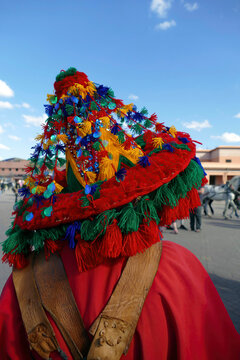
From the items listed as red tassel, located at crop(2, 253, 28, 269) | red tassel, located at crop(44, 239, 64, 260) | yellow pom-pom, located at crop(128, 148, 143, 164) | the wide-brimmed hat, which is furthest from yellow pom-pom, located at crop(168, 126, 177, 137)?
red tassel, located at crop(2, 253, 28, 269)

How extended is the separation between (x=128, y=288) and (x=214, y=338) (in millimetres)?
473

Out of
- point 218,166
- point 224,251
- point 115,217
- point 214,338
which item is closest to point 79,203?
point 115,217

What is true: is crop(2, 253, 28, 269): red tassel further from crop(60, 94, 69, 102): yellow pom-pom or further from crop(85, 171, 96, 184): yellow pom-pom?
crop(60, 94, 69, 102): yellow pom-pom

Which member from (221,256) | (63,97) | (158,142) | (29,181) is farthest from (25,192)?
(221,256)

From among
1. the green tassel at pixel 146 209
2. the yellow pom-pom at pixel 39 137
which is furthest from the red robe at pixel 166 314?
the yellow pom-pom at pixel 39 137

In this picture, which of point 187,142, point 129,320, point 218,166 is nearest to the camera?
point 129,320

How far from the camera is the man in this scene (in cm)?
104

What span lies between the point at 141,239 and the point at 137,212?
128mm

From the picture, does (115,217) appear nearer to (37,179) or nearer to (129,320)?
(129,320)

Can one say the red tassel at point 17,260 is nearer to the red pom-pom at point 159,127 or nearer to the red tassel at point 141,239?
the red tassel at point 141,239

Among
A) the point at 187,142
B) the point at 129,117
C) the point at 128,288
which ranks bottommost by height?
the point at 128,288

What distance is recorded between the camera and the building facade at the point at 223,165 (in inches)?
1486

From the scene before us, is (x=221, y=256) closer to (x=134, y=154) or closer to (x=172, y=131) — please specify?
(x=172, y=131)

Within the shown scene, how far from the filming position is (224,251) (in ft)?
18.3
